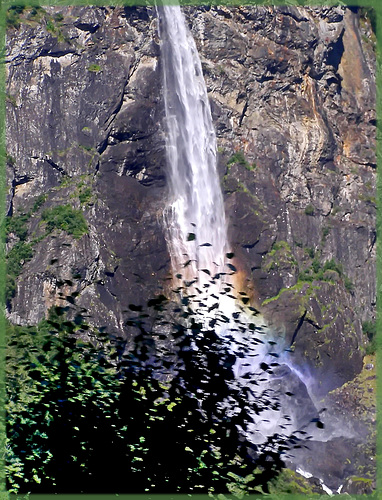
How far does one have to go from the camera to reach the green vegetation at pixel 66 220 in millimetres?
61406

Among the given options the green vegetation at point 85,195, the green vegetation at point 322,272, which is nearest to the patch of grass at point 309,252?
the green vegetation at point 322,272

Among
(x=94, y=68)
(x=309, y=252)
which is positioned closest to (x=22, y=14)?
(x=94, y=68)

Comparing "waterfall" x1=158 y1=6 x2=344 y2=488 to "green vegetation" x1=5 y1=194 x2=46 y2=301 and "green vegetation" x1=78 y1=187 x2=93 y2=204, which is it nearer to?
"green vegetation" x1=78 y1=187 x2=93 y2=204

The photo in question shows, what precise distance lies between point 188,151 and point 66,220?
28.8 ft

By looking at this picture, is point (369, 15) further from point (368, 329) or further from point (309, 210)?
point (368, 329)

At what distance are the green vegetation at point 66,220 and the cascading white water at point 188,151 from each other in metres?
5.42

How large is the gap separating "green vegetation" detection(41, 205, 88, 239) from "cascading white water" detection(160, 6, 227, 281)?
5425 millimetres

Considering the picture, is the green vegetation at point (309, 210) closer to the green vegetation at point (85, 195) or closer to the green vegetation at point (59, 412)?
the green vegetation at point (85, 195)

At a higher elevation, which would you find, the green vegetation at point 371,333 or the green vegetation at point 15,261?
the green vegetation at point 15,261

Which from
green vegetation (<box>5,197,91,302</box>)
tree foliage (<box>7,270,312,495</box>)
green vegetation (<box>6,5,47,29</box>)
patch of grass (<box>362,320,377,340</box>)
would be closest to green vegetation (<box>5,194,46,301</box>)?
green vegetation (<box>5,197,91,302</box>)

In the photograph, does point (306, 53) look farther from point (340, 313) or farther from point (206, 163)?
point (340, 313)

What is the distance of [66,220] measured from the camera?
6172 cm

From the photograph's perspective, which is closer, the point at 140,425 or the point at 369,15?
the point at 140,425

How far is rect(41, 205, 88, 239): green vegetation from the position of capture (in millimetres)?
61406
